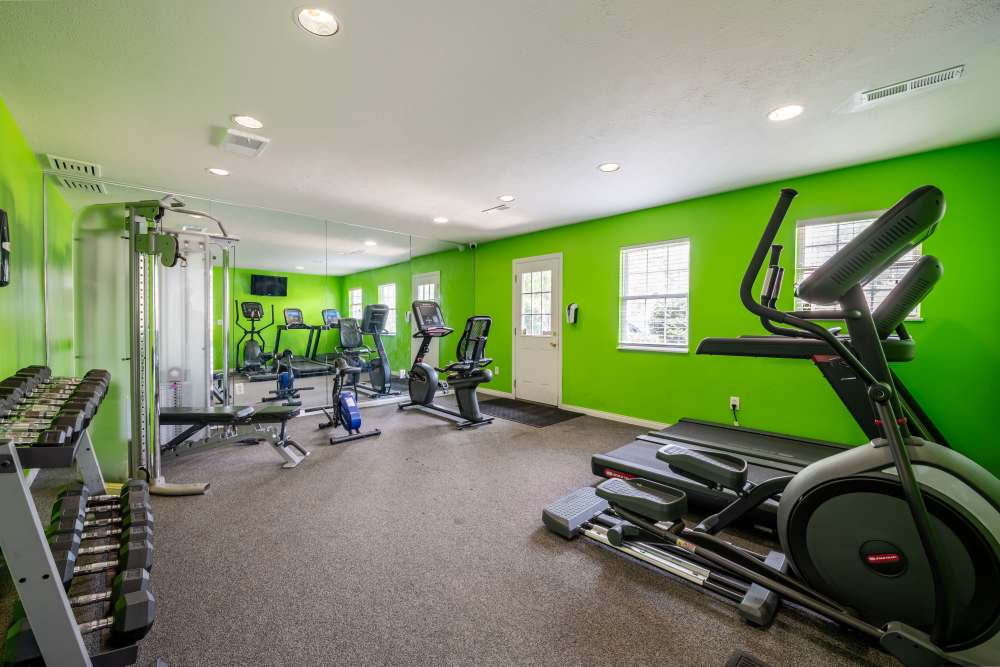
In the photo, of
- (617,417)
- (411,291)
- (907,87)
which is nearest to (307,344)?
(411,291)

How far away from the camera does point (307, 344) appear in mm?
7801

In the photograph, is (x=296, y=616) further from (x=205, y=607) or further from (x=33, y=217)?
(x=33, y=217)

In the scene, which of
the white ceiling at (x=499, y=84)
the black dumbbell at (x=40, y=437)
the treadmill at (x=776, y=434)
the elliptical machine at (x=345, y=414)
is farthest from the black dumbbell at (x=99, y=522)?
the treadmill at (x=776, y=434)

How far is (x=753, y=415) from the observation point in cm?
362

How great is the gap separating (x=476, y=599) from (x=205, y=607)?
44.9 inches

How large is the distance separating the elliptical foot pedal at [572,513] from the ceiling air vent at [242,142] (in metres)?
3.21

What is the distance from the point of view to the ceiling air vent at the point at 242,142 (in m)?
2.69

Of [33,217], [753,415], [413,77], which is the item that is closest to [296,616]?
[413,77]

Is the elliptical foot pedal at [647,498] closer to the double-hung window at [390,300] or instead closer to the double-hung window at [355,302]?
the double-hung window at [390,300]

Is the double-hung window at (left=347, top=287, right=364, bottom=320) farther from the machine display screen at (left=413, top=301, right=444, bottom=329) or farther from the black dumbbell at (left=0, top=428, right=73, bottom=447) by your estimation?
the black dumbbell at (left=0, top=428, right=73, bottom=447)

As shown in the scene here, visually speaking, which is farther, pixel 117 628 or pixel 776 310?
pixel 776 310

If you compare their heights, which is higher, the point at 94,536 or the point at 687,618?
the point at 94,536

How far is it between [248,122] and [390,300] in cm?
426

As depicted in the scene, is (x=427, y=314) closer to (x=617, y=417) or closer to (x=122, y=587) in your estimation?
(x=617, y=417)
